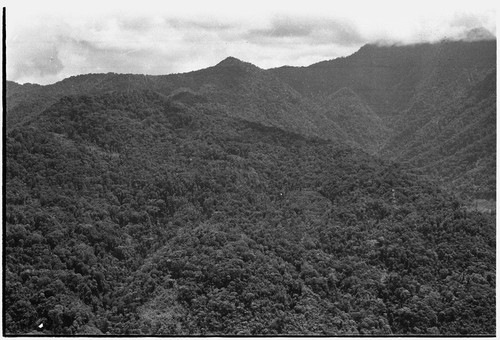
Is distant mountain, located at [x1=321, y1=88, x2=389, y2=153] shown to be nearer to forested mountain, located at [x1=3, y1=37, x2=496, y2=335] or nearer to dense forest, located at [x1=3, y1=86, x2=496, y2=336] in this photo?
forested mountain, located at [x1=3, y1=37, x2=496, y2=335]

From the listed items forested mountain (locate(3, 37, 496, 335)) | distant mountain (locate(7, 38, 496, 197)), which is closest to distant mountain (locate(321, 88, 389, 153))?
distant mountain (locate(7, 38, 496, 197))

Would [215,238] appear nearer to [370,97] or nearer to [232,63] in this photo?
[232,63]

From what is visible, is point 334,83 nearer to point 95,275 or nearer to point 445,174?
point 445,174

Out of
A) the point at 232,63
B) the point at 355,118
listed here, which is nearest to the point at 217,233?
the point at 232,63

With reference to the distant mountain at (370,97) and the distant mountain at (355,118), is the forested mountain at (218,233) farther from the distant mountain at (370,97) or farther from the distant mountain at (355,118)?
the distant mountain at (355,118)

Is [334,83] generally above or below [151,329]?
above

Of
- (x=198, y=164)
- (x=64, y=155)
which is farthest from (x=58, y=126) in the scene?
(x=198, y=164)
